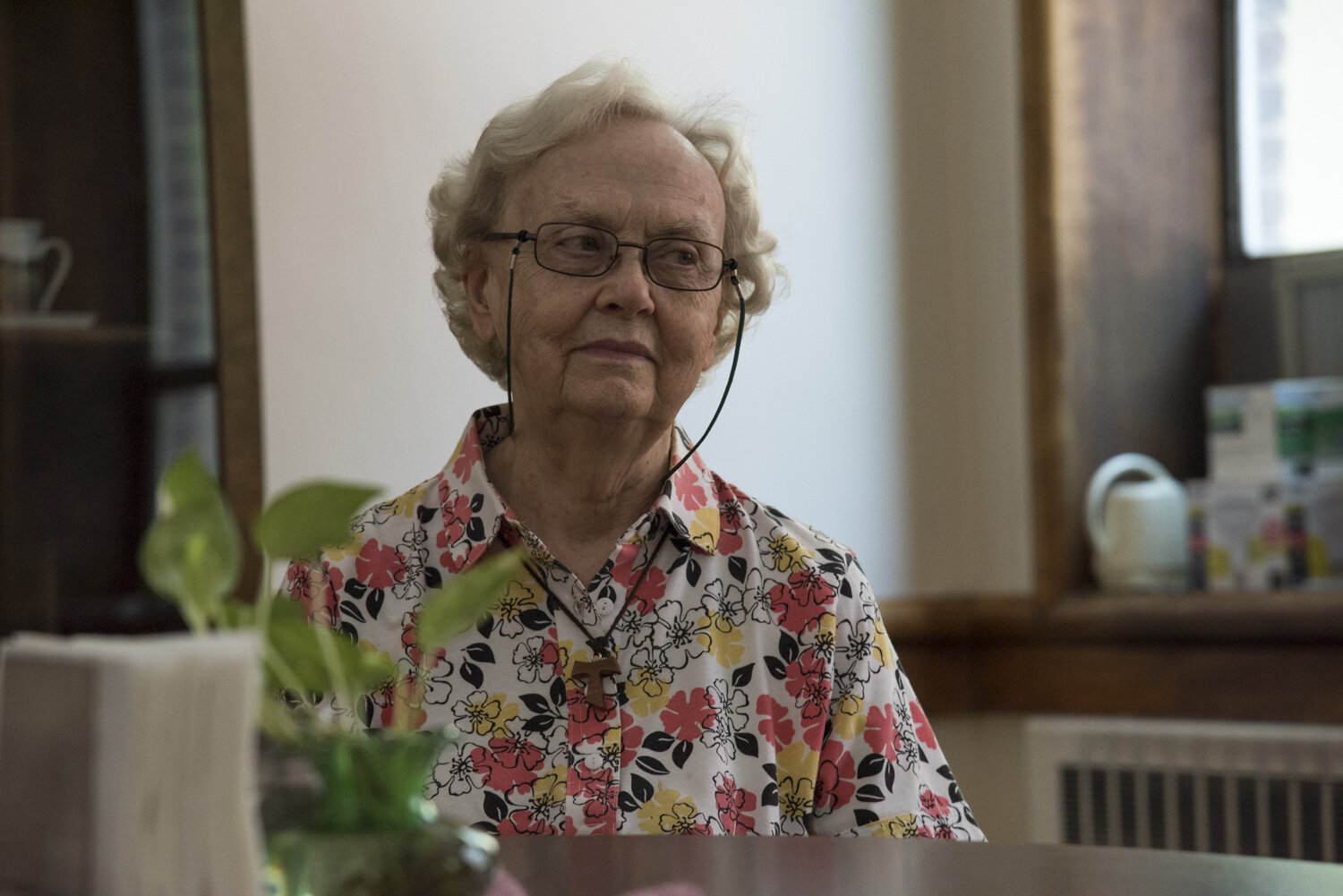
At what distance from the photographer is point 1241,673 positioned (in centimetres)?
255

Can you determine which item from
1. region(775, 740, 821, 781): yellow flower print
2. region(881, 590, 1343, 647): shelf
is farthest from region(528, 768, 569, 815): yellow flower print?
region(881, 590, 1343, 647): shelf

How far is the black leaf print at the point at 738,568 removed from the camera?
4.69ft

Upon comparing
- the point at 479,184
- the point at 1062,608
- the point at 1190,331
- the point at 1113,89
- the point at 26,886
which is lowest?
the point at 1062,608

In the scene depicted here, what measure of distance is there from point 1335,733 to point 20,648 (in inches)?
94.8

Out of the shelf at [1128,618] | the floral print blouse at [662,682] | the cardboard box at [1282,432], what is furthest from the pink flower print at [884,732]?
the cardboard box at [1282,432]

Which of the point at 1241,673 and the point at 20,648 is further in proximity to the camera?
the point at 1241,673

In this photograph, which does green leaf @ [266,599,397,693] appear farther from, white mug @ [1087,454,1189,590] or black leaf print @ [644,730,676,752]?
white mug @ [1087,454,1189,590]

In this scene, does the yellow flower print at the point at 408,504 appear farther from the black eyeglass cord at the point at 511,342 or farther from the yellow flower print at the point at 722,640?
the yellow flower print at the point at 722,640

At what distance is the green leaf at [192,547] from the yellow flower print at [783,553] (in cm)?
92

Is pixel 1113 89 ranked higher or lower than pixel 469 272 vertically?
higher

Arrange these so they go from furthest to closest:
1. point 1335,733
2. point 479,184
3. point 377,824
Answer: point 1335,733 < point 479,184 < point 377,824

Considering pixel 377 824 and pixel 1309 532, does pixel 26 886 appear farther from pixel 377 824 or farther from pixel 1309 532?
pixel 1309 532

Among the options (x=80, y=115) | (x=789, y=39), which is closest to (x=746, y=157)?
(x=80, y=115)

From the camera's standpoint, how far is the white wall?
1.80 m
